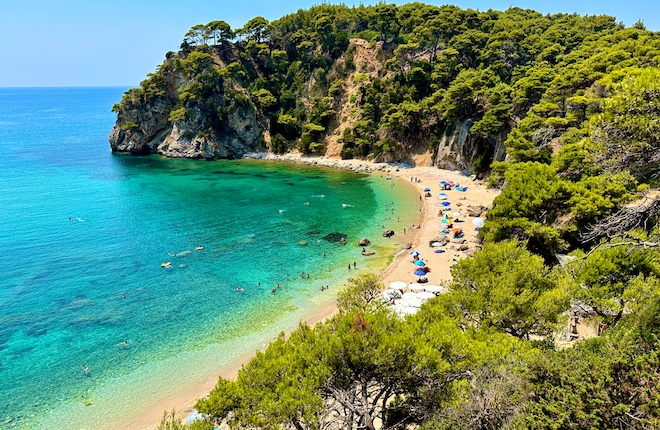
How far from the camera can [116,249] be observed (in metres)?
38.1

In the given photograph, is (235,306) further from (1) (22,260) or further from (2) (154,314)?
(1) (22,260)

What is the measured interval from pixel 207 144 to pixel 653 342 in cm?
8194

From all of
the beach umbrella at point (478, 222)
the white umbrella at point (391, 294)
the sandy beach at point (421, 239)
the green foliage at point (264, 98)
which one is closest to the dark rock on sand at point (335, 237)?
the sandy beach at point (421, 239)

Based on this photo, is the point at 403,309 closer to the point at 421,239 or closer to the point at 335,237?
the point at 421,239

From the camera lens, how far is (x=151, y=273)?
33.3 metres

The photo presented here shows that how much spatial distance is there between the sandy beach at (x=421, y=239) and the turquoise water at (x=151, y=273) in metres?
0.81

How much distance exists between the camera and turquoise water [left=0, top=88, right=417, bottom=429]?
21453 mm

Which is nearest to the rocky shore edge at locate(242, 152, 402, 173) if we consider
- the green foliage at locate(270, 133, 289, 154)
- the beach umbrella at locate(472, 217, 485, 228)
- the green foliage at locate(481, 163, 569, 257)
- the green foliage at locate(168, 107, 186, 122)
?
the green foliage at locate(270, 133, 289, 154)

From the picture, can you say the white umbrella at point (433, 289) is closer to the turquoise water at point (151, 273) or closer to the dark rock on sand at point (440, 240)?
the turquoise water at point (151, 273)

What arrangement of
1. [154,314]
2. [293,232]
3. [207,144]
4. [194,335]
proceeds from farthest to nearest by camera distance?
1. [207,144]
2. [293,232]
3. [154,314]
4. [194,335]

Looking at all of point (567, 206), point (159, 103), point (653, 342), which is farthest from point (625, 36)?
point (159, 103)

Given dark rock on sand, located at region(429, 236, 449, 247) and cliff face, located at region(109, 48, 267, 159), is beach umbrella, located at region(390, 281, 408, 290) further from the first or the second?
cliff face, located at region(109, 48, 267, 159)

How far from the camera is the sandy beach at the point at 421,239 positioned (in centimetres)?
1995

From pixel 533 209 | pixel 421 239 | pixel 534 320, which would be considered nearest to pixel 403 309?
pixel 534 320
